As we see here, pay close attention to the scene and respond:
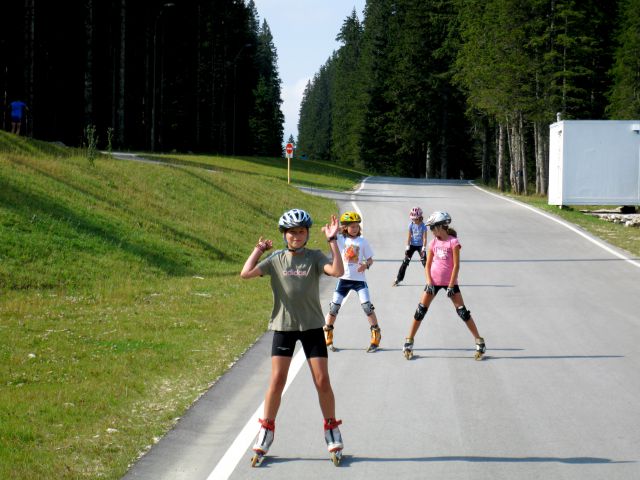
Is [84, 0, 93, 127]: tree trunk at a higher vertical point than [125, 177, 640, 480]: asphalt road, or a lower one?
higher

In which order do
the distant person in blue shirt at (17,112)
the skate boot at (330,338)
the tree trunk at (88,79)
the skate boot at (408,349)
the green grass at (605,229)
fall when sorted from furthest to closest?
the tree trunk at (88,79), the distant person in blue shirt at (17,112), the green grass at (605,229), the skate boot at (330,338), the skate boot at (408,349)

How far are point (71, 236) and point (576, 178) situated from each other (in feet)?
74.4

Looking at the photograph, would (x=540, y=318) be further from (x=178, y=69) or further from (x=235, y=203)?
(x=178, y=69)

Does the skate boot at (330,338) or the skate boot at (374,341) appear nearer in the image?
the skate boot at (374,341)

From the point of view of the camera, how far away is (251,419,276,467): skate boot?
6.48m

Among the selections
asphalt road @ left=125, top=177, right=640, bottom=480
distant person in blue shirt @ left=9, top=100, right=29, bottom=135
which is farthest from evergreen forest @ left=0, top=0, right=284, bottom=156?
asphalt road @ left=125, top=177, right=640, bottom=480

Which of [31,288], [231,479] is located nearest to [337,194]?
[31,288]

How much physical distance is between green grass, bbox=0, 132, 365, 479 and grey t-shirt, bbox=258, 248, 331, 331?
1587 millimetres

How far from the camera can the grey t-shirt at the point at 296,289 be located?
6.68 m

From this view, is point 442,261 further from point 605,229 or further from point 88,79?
point 88,79

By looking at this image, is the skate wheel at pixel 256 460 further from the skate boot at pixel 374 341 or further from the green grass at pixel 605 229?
the green grass at pixel 605 229

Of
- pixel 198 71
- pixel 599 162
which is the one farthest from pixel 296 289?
pixel 198 71

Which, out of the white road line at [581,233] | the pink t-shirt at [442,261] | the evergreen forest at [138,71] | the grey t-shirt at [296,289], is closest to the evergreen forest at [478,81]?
the white road line at [581,233]

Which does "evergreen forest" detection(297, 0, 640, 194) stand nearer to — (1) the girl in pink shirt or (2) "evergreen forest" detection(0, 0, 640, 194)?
(2) "evergreen forest" detection(0, 0, 640, 194)
